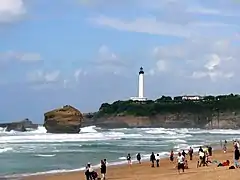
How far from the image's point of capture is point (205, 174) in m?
25.4

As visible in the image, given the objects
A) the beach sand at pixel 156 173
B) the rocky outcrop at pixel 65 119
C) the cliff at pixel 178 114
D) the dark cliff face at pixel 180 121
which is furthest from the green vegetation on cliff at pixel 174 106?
the beach sand at pixel 156 173

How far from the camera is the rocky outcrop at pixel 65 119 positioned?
4257 inches

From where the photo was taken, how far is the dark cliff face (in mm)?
170750

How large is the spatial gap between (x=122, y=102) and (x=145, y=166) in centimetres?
15757

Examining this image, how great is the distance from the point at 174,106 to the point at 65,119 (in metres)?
77.8

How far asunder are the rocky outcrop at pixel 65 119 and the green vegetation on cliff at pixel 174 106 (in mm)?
70490

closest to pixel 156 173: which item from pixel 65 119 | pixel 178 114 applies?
pixel 65 119

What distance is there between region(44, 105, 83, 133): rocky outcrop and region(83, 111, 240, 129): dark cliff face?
222ft

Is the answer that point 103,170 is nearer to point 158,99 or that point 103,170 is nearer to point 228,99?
point 228,99

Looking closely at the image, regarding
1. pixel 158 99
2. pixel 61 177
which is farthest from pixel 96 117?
pixel 61 177

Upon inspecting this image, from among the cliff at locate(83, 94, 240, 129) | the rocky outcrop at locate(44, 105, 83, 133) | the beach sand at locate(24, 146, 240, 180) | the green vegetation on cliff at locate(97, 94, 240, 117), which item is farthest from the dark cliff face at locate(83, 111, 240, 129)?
the beach sand at locate(24, 146, 240, 180)

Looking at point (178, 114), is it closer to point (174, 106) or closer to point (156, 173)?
point (174, 106)

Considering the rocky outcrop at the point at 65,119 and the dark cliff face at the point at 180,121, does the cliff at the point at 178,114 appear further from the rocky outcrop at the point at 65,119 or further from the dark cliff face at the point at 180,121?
the rocky outcrop at the point at 65,119

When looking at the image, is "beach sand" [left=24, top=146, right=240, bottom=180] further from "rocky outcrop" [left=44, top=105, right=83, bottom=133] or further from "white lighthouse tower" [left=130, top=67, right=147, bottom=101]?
"white lighthouse tower" [left=130, top=67, right=147, bottom=101]
